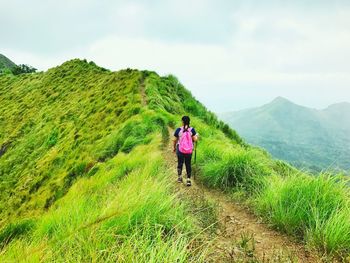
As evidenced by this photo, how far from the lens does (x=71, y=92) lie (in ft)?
133

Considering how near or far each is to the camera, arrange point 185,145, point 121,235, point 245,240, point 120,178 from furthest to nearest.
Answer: point 120,178 → point 185,145 → point 245,240 → point 121,235

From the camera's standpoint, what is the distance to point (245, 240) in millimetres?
6453

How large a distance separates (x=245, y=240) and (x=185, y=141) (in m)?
5.84

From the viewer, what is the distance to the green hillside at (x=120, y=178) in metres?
5.32

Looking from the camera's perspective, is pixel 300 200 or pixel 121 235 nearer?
pixel 121 235

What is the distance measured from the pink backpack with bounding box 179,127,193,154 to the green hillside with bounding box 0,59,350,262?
859 millimetres

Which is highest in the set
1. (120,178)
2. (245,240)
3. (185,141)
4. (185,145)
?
(185,141)

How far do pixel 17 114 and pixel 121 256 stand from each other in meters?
39.9

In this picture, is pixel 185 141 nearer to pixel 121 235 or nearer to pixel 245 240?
pixel 245 240

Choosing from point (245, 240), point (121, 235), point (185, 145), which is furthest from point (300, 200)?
point (185, 145)

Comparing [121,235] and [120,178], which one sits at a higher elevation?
[121,235]

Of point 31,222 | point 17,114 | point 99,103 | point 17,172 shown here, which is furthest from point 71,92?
point 31,222

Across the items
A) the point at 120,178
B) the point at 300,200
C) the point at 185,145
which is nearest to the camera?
the point at 300,200

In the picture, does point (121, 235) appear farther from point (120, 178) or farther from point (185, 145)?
point (120, 178)
